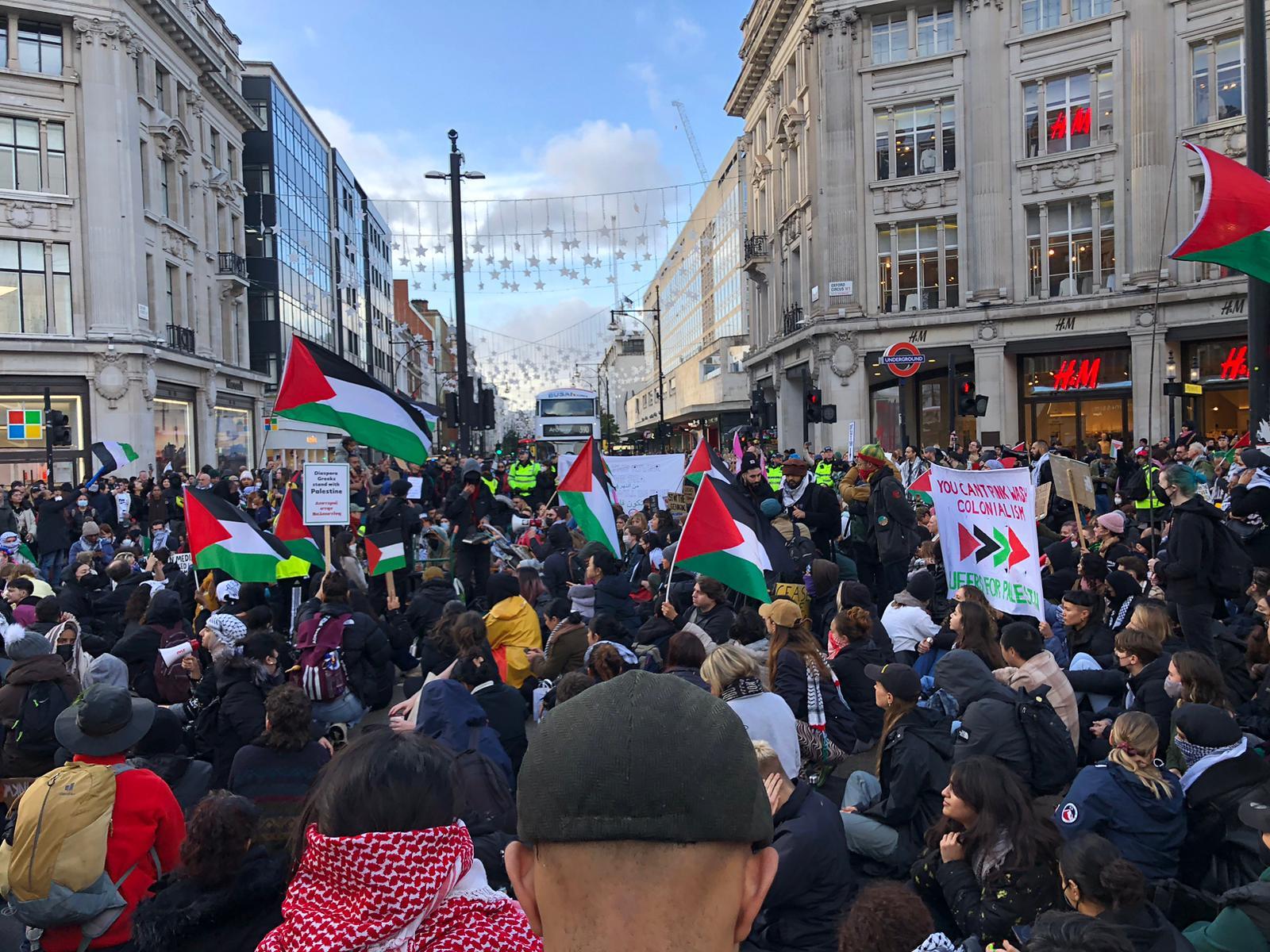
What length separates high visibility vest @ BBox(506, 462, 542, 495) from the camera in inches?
792

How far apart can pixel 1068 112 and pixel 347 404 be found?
30.8 m

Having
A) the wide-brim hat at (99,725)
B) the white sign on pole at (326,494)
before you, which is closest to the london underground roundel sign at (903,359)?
the white sign on pole at (326,494)

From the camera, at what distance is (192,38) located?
38.6 metres

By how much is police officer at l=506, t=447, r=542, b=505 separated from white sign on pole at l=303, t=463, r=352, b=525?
28.8 ft

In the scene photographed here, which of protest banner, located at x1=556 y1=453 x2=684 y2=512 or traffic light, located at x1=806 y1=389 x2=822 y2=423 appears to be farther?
traffic light, located at x1=806 y1=389 x2=822 y2=423

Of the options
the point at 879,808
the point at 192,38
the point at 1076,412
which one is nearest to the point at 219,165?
the point at 192,38

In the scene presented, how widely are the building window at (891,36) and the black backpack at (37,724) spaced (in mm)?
36246

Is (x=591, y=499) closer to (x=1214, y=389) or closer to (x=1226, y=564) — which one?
(x=1226, y=564)

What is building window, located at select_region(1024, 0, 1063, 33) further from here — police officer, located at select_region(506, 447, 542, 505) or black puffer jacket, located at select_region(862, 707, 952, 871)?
black puffer jacket, located at select_region(862, 707, 952, 871)

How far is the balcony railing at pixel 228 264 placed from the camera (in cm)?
4316

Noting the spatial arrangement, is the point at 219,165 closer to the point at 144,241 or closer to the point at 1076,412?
the point at 144,241

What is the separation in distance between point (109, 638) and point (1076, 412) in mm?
33098

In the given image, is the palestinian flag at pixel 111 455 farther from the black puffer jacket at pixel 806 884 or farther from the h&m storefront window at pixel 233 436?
the black puffer jacket at pixel 806 884

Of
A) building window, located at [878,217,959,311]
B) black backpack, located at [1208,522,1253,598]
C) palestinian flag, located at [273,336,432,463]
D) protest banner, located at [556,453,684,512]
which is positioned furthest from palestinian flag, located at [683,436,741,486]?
building window, located at [878,217,959,311]
